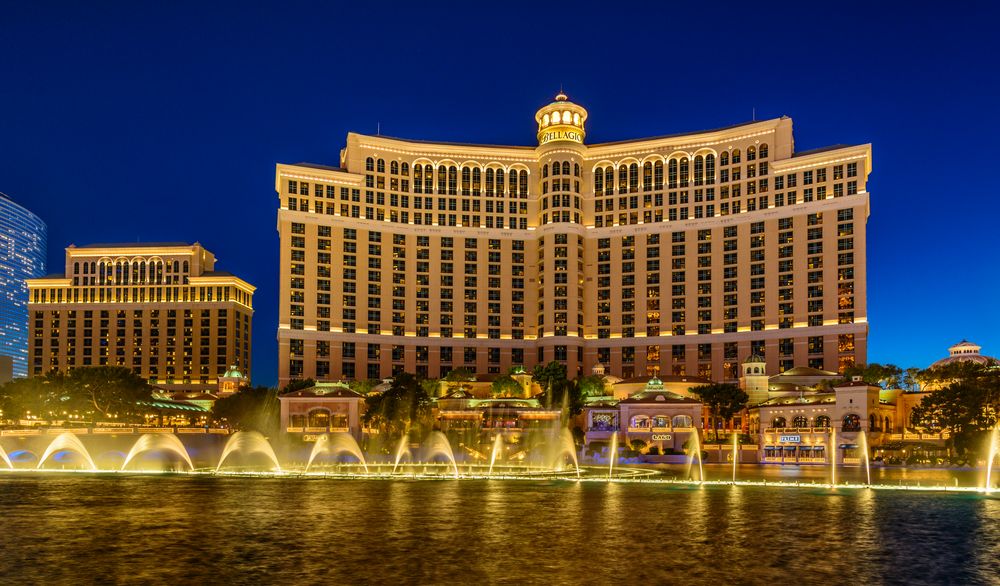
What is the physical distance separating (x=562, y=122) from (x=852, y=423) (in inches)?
3217

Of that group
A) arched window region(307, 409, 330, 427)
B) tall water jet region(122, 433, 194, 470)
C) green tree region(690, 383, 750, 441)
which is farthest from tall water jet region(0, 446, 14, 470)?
green tree region(690, 383, 750, 441)

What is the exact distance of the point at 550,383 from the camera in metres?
134

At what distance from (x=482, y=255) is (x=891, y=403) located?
252 ft

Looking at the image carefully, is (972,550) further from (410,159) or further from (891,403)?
(410,159)

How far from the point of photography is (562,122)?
17038 centimetres

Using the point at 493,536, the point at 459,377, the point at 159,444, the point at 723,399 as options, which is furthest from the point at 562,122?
the point at 493,536

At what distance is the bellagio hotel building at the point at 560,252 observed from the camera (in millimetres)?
155875

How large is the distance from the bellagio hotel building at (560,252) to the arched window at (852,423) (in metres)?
38.6

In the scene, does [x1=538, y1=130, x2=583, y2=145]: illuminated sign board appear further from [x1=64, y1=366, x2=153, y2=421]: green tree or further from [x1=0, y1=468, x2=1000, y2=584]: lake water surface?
[x1=0, y1=468, x2=1000, y2=584]: lake water surface

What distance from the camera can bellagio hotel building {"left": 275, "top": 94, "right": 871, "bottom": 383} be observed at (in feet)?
511

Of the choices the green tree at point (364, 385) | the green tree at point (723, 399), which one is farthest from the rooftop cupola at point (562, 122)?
the green tree at point (723, 399)

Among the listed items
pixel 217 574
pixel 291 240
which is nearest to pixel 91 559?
pixel 217 574

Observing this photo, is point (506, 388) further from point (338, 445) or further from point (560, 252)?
point (560, 252)

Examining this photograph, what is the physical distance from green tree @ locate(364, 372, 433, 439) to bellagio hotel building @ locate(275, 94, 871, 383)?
38539 mm
